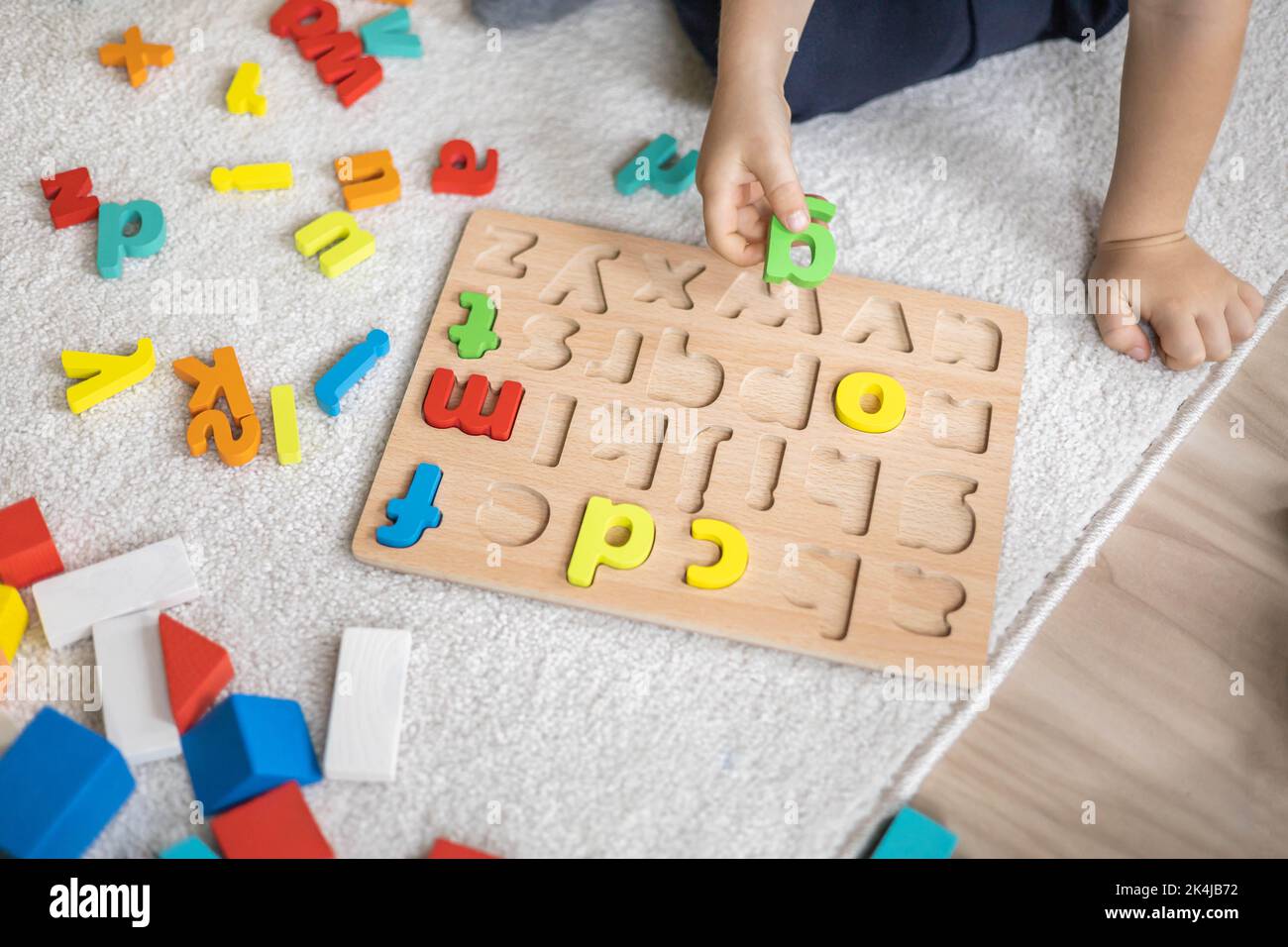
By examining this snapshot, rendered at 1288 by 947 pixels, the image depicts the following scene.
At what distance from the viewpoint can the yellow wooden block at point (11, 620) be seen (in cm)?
76

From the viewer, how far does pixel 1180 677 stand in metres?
0.77

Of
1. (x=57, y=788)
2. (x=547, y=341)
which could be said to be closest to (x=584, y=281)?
(x=547, y=341)

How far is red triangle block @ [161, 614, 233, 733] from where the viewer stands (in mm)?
722

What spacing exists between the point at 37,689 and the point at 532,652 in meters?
0.33

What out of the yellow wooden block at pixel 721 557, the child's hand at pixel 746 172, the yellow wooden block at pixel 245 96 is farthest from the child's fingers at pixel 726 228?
the yellow wooden block at pixel 245 96

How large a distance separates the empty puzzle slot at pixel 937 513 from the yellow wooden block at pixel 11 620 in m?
0.61

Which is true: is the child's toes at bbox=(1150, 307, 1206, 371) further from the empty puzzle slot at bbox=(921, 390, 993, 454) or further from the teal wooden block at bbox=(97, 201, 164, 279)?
the teal wooden block at bbox=(97, 201, 164, 279)

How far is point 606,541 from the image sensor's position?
80cm

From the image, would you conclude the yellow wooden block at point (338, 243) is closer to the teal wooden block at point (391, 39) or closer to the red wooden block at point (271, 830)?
the teal wooden block at point (391, 39)

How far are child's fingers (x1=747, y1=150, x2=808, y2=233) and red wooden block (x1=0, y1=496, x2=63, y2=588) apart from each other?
1.86 feet

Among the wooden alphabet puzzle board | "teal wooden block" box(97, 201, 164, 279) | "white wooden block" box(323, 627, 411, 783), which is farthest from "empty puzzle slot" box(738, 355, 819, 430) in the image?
"teal wooden block" box(97, 201, 164, 279)

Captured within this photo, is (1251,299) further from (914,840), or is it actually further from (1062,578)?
(914,840)

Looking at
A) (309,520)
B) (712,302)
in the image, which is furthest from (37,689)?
(712,302)
